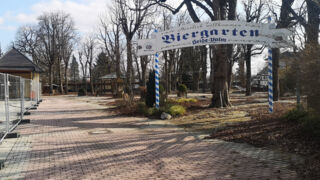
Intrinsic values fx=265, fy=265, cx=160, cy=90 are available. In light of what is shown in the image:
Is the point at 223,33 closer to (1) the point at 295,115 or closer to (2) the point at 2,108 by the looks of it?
(1) the point at 295,115

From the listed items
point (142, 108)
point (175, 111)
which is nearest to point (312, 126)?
point (175, 111)

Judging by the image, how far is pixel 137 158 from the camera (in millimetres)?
5898

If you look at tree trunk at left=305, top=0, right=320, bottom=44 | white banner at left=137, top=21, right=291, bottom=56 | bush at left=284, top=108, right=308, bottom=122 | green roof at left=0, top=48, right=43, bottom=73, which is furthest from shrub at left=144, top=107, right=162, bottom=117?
green roof at left=0, top=48, right=43, bottom=73

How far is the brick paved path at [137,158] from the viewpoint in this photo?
4871mm

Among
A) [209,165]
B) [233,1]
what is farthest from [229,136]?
[233,1]

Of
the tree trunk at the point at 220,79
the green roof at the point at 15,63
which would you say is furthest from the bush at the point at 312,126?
the green roof at the point at 15,63

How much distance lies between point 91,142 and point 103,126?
310cm

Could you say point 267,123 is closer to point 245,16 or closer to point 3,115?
point 3,115

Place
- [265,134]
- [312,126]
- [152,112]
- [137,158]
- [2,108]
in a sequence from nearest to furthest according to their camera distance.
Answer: [137,158], [312,126], [265,134], [2,108], [152,112]

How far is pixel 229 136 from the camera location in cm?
805

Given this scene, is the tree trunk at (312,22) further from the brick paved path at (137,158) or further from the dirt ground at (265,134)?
the brick paved path at (137,158)

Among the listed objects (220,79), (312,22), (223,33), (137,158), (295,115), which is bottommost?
(137,158)

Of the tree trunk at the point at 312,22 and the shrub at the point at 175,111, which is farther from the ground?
the tree trunk at the point at 312,22

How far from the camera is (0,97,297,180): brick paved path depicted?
4871 mm
